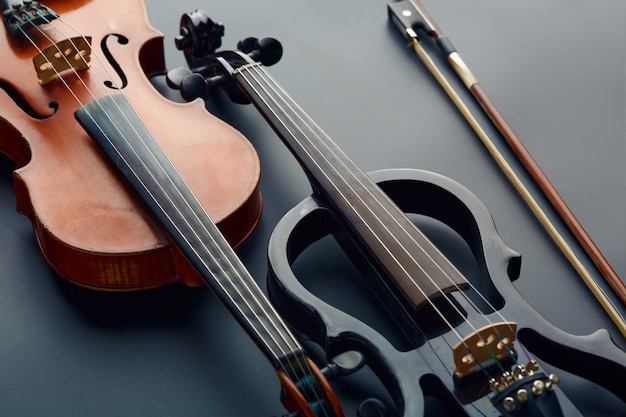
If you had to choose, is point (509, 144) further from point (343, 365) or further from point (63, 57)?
point (63, 57)

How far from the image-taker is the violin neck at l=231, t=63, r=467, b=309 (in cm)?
138

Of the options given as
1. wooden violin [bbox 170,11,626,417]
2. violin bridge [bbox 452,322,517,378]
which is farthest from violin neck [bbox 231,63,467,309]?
violin bridge [bbox 452,322,517,378]

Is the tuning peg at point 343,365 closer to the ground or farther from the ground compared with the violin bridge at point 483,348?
farther from the ground

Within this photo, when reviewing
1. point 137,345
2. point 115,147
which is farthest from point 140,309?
point 115,147

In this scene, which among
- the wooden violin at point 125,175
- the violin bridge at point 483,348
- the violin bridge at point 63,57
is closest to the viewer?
the violin bridge at point 483,348

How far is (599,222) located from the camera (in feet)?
5.71

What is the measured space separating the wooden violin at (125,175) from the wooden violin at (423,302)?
0.27ft

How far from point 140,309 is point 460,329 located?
22.8 inches

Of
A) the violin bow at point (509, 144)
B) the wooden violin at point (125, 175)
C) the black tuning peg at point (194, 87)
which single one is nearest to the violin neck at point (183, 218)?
the wooden violin at point (125, 175)

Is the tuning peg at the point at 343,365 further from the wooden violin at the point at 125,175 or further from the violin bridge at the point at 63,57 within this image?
the violin bridge at the point at 63,57

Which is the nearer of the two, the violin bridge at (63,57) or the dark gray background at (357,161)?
the dark gray background at (357,161)

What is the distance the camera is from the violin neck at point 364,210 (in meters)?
1.38

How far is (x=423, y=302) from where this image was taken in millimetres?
1344

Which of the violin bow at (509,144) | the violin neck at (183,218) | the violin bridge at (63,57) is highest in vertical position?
the violin bridge at (63,57)
